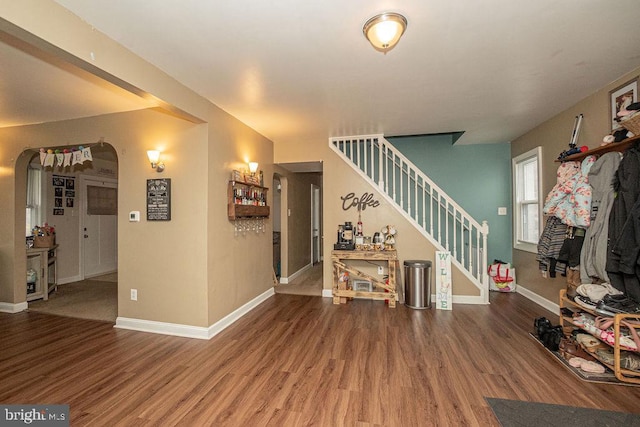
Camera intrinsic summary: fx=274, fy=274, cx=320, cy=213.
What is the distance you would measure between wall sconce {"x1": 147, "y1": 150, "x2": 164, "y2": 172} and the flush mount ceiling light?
246 centimetres

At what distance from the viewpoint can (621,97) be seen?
8.47 ft

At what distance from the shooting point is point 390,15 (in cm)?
170

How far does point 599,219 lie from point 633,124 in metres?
0.83

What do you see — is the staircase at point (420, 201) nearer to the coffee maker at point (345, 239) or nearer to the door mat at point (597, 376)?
the coffee maker at point (345, 239)

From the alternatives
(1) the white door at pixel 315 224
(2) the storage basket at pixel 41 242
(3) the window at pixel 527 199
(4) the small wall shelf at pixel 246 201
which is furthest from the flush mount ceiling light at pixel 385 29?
(2) the storage basket at pixel 41 242

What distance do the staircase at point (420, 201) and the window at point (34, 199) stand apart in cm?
536

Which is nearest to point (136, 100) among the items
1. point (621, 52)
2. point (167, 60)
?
point (167, 60)

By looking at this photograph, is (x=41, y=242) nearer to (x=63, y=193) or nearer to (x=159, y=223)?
(x=63, y=193)

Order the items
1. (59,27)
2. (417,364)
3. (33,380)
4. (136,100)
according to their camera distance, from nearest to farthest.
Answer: (59,27)
(33,380)
(417,364)
(136,100)

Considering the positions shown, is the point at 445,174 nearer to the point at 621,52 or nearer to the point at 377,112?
the point at 377,112

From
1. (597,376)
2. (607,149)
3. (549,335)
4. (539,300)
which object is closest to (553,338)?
(549,335)

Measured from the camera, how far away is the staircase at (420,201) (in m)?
4.03

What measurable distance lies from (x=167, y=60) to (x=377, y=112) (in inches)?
90.2

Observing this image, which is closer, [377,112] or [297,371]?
[297,371]
